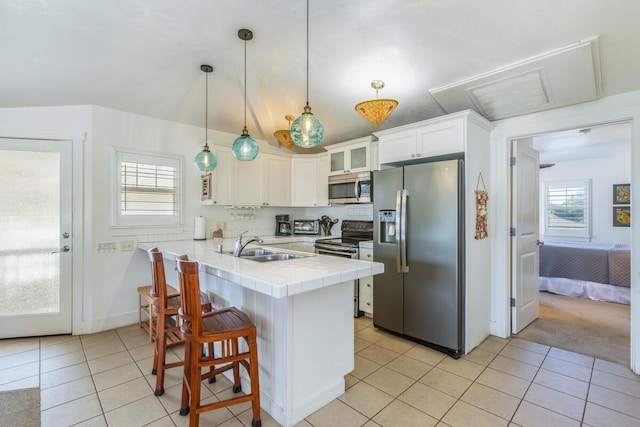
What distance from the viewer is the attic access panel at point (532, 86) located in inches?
92.5

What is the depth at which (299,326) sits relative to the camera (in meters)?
1.93

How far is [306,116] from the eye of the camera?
2143 mm

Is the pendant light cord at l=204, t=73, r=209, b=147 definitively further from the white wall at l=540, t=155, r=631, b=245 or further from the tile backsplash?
the white wall at l=540, t=155, r=631, b=245

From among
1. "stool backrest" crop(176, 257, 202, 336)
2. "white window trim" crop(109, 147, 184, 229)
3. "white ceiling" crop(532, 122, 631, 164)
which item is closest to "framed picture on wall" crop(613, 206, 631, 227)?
"white ceiling" crop(532, 122, 631, 164)

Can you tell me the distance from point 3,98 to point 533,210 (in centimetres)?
573

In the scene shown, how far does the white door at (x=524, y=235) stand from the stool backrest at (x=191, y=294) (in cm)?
317

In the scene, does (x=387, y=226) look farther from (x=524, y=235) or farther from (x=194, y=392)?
(x=194, y=392)

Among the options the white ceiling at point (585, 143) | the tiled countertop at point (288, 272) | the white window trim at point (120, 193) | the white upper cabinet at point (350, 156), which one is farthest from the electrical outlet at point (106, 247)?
the white ceiling at point (585, 143)

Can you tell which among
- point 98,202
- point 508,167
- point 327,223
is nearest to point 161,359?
point 98,202

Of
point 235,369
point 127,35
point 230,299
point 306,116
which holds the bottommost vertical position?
point 235,369

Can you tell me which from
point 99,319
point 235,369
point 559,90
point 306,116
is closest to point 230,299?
point 235,369

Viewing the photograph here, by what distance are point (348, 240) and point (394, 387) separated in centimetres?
209

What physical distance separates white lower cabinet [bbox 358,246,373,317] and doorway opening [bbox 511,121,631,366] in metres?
1.65

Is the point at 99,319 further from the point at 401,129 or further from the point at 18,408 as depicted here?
the point at 401,129
